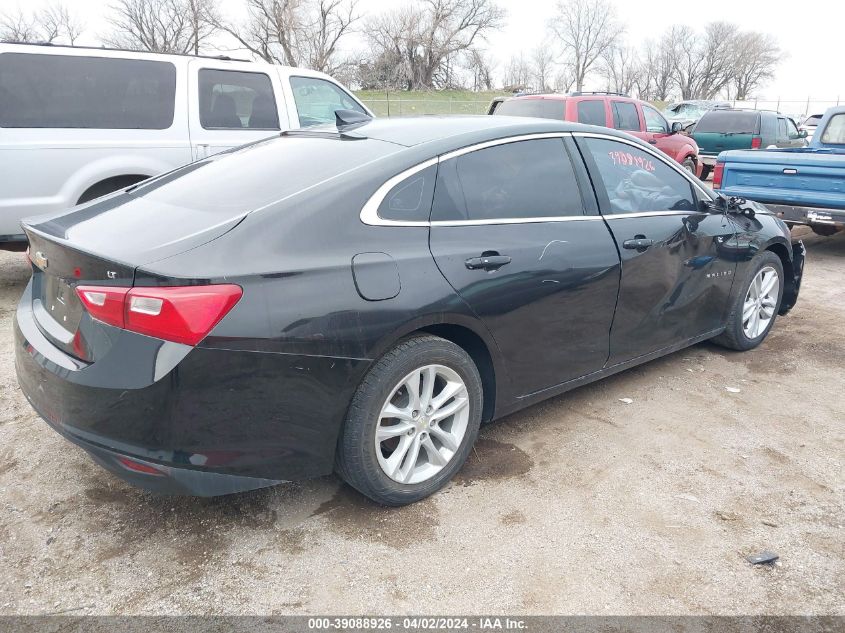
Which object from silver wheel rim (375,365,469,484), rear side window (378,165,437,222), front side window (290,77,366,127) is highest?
front side window (290,77,366,127)

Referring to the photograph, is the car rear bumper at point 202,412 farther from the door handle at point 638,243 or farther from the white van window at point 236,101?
the white van window at point 236,101

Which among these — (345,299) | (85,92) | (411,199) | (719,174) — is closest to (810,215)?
(719,174)

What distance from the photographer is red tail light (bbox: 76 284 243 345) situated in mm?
2295

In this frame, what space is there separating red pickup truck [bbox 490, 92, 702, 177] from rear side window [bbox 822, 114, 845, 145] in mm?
2812

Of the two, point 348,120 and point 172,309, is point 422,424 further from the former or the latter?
point 348,120

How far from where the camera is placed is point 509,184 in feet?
10.9

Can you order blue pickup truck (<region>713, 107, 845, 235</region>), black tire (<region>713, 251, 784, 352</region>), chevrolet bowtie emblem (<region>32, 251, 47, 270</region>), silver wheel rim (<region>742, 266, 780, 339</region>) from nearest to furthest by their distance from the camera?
chevrolet bowtie emblem (<region>32, 251, 47, 270</region>)
black tire (<region>713, 251, 784, 352</region>)
silver wheel rim (<region>742, 266, 780, 339</region>)
blue pickup truck (<region>713, 107, 845, 235</region>)

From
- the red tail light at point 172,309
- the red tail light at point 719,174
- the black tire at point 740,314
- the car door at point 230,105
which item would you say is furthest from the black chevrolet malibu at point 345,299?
the red tail light at point 719,174

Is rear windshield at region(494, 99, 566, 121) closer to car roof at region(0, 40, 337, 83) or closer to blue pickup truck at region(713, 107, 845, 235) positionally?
blue pickup truck at region(713, 107, 845, 235)

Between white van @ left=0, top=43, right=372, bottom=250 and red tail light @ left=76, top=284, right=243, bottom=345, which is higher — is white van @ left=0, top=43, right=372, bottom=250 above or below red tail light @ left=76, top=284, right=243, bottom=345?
above

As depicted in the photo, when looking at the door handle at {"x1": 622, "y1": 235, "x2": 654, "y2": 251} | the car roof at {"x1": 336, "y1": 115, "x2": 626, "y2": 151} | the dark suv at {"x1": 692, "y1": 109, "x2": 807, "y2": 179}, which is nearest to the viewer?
the car roof at {"x1": 336, "y1": 115, "x2": 626, "y2": 151}

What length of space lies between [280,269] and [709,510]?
207 cm

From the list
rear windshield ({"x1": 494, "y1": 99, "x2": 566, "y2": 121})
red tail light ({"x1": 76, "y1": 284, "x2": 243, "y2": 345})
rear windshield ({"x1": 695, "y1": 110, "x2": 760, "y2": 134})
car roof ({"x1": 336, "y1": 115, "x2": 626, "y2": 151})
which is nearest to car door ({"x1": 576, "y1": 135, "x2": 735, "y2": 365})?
car roof ({"x1": 336, "y1": 115, "x2": 626, "y2": 151})

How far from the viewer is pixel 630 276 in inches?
147
